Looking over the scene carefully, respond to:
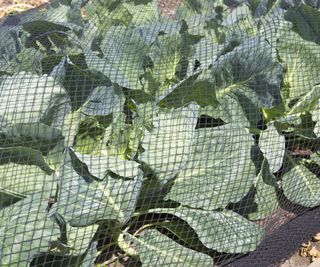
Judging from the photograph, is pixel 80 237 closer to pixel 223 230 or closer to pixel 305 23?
pixel 223 230

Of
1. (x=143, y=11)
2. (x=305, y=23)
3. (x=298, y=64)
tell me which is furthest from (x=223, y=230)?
(x=143, y=11)

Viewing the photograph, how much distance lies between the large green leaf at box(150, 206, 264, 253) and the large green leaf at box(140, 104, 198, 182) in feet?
0.52

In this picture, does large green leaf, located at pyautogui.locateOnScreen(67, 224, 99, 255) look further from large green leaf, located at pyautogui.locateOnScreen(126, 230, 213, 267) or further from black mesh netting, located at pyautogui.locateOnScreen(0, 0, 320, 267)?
large green leaf, located at pyautogui.locateOnScreen(126, 230, 213, 267)

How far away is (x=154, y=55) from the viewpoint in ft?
7.22

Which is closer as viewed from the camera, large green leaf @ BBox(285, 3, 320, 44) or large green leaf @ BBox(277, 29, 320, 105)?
large green leaf @ BBox(277, 29, 320, 105)

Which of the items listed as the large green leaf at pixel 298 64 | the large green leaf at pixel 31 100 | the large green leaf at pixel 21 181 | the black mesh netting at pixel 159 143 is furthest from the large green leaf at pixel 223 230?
the large green leaf at pixel 298 64

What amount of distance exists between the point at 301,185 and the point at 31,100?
40.3 inches

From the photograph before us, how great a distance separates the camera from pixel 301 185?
2.04 m

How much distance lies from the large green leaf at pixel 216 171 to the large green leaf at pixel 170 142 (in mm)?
50

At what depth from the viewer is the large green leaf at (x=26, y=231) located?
4.70 ft

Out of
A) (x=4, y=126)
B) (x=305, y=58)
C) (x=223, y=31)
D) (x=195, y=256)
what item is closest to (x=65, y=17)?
(x=223, y=31)

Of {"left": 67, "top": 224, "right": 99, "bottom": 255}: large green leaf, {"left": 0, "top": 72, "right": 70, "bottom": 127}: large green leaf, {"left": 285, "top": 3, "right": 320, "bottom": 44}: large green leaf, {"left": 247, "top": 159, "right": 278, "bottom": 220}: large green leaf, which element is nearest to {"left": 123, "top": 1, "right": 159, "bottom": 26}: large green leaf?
{"left": 285, "top": 3, "right": 320, "bottom": 44}: large green leaf

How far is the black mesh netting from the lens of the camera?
1.62 metres

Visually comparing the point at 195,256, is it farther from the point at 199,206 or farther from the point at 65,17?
the point at 65,17
